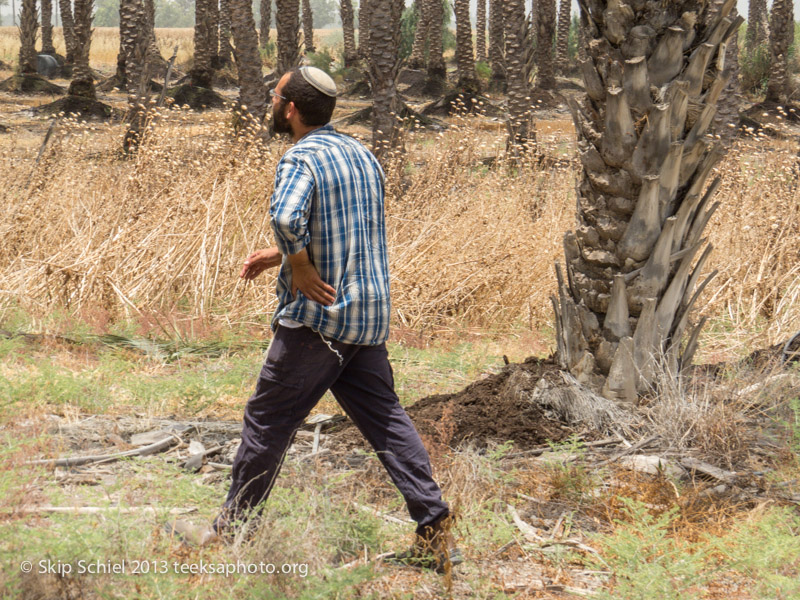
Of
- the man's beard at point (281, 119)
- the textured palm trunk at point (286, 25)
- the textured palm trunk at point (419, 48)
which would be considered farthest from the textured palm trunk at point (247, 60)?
the textured palm trunk at point (419, 48)

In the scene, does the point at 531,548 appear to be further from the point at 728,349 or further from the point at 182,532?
the point at 728,349

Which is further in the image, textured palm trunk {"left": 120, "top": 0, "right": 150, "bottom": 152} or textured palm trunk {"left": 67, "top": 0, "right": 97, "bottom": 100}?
textured palm trunk {"left": 67, "top": 0, "right": 97, "bottom": 100}

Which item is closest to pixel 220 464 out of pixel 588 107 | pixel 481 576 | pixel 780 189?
pixel 481 576

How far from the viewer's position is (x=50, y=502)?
337 centimetres

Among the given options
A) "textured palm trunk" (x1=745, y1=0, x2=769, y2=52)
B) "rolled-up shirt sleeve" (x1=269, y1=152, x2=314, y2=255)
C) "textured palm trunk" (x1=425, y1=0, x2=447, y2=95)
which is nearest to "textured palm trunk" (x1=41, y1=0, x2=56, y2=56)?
"textured palm trunk" (x1=425, y1=0, x2=447, y2=95)

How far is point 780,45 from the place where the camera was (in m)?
22.5

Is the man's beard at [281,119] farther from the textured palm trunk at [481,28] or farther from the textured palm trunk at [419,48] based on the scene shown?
the textured palm trunk at [481,28]

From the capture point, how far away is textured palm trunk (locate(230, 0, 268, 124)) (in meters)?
15.2

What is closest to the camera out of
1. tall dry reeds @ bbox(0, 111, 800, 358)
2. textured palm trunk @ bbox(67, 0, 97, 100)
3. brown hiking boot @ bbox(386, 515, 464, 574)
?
brown hiking boot @ bbox(386, 515, 464, 574)

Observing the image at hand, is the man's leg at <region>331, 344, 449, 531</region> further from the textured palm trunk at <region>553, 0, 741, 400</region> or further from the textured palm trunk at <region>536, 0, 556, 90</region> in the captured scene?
the textured palm trunk at <region>536, 0, 556, 90</region>

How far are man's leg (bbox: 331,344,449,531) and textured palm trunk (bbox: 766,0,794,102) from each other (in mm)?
22586

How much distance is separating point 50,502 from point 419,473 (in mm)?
1495

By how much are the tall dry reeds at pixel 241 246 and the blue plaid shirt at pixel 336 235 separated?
3.84 m

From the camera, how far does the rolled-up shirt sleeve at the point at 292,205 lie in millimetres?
2906
